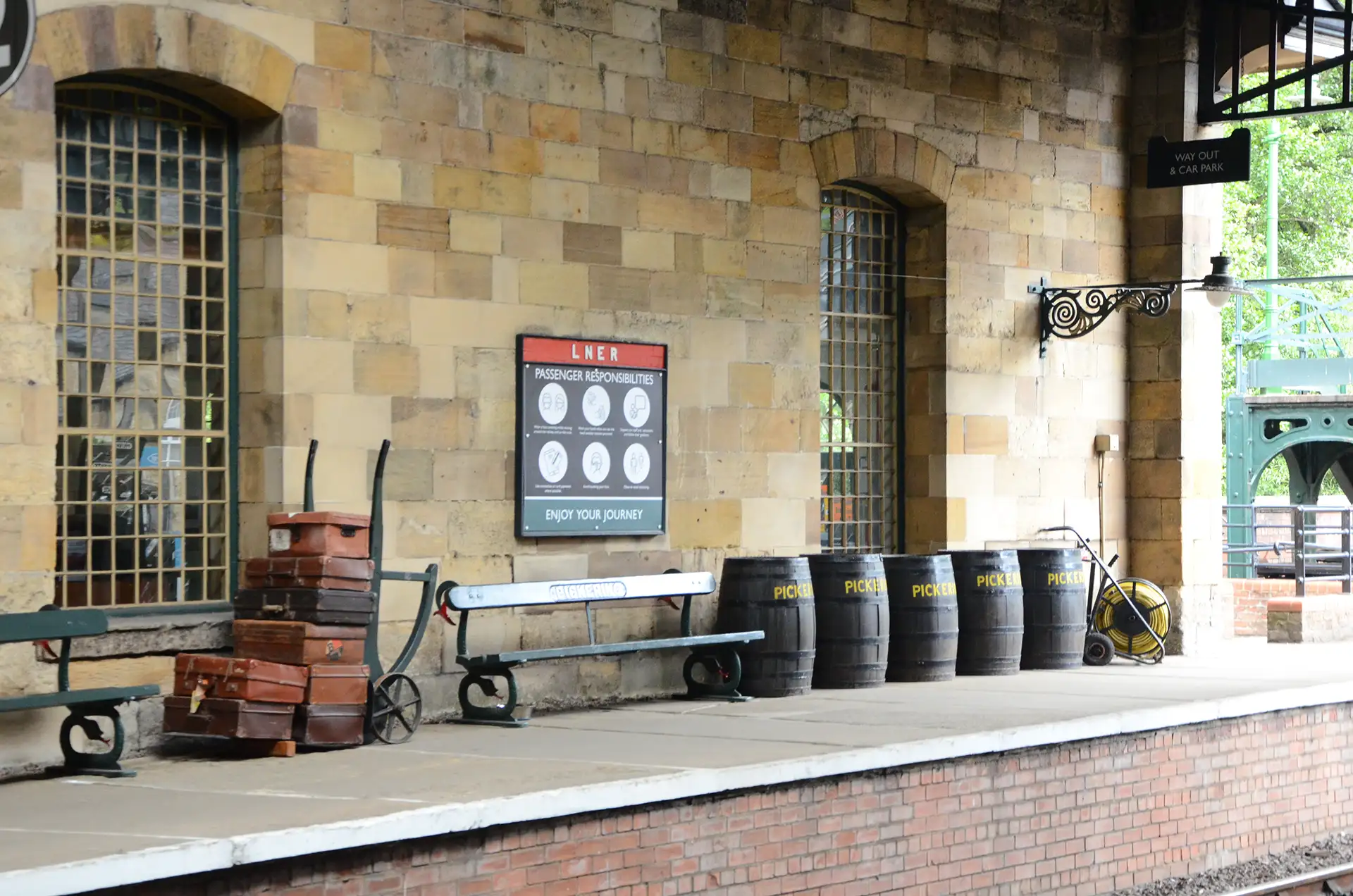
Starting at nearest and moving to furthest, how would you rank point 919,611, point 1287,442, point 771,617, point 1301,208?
point 771,617 < point 919,611 < point 1287,442 < point 1301,208

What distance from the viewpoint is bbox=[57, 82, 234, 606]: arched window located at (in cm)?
1014

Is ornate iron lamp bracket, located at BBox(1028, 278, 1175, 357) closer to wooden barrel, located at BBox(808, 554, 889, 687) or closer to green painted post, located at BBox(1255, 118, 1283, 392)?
wooden barrel, located at BBox(808, 554, 889, 687)

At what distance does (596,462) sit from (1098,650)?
5007 mm

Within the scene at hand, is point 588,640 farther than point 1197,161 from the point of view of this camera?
No

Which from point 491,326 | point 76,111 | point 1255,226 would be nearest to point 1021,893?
point 491,326

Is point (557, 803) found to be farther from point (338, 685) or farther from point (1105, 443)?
point (1105, 443)

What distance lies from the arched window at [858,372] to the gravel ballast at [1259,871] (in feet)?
13.8

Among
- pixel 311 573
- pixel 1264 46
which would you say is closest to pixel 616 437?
pixel 311 573

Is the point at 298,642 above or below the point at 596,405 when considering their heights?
below

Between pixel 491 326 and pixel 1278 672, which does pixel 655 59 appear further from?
pixel 1278 672

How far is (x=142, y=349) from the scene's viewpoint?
34.3ft

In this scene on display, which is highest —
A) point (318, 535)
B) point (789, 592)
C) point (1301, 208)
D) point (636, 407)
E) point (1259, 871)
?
point (1301, 208)

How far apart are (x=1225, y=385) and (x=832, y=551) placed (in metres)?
31.4

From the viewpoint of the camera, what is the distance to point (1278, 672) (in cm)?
1406
